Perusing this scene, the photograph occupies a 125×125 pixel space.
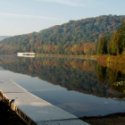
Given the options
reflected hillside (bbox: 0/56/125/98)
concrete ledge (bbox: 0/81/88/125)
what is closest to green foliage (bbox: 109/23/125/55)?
reflected hillside (bbox: 0/56/125/98)

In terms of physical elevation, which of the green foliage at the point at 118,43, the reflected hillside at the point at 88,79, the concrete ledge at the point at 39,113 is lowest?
the reflected hillside at the point at 88,79

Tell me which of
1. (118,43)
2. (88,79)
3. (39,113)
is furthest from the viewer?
→ (118,43)

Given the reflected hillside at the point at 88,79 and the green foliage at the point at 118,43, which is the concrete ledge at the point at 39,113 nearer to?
the reflected hillside at the point at 88,79

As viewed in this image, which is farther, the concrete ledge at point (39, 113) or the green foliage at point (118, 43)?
the green foliage at point (118, 43)

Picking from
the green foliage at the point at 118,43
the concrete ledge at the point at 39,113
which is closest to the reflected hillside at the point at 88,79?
the concrete ledge at the point at 39,113

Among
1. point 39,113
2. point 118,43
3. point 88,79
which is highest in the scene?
point 118,43

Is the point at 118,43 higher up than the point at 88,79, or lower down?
higher up

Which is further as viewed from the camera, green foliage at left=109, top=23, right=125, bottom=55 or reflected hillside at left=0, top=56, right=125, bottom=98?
green foliage at left=109, top=23, right=125, bottom=55

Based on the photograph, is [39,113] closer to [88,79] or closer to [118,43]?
[88,79]

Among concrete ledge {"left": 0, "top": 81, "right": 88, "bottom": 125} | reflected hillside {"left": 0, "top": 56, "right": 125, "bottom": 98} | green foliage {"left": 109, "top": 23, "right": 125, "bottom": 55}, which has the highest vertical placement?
green foliage {"left": 109, "top": 23, "right": 125, "bottom": 55}

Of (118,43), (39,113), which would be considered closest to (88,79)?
(39,113)

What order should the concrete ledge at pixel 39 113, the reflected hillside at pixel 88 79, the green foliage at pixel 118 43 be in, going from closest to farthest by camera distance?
the concrete ledge at pixel 39 113, the reflected hillside at pixel 88 79, the green foliage at pixel 118 43

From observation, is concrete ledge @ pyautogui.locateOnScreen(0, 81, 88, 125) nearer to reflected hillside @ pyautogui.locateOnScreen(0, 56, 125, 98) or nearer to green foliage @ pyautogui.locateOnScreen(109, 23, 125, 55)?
reflected hillside @ pyautogui.locateOnScreen(0, 56, 125, 98)

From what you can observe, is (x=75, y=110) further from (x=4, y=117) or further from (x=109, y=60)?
(x=109, y=60)
